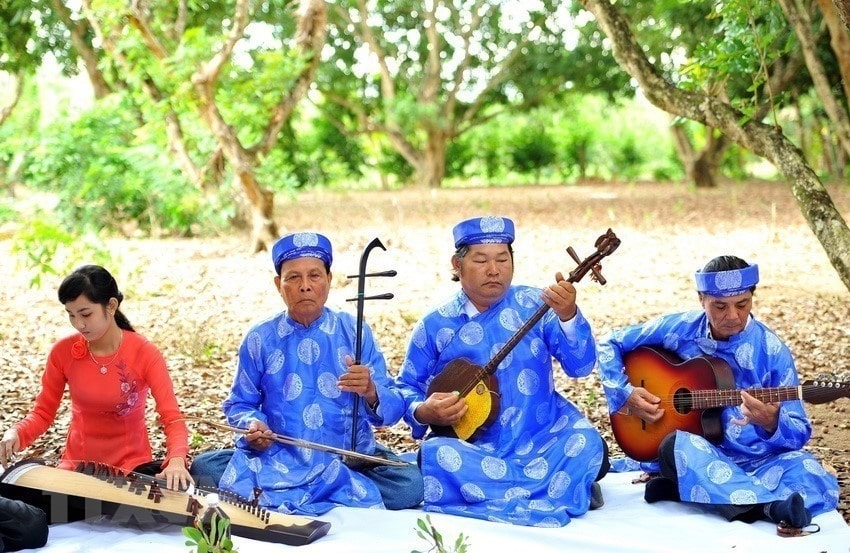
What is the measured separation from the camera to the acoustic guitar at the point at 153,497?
385 cm

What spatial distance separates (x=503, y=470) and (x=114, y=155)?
32.5 ft

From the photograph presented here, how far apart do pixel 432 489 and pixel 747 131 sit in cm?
285

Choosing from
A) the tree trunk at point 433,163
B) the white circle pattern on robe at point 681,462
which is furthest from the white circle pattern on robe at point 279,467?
the tree trunk at point 433,163

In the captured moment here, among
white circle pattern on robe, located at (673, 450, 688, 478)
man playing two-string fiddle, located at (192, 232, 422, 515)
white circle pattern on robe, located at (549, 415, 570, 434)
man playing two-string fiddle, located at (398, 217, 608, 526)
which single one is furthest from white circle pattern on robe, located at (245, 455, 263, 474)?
white circle pattern on robe, located at (673, 450, 688, 478)

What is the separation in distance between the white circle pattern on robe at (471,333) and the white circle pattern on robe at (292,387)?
683mm

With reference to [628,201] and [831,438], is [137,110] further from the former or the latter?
[831,438]

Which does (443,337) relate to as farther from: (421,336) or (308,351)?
(308,351)

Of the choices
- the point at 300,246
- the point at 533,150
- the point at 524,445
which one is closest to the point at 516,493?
the point at 524,445

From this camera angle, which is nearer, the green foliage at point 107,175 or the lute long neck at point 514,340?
the lute long neck at point 514,340

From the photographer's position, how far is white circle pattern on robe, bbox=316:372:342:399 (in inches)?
170

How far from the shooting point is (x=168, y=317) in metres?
8.45

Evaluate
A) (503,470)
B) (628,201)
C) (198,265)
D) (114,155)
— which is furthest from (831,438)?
(628,201)

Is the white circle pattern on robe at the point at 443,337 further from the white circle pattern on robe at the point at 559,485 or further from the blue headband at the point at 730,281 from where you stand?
the blue headband at the point at 730,281

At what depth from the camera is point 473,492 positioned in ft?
13.6
